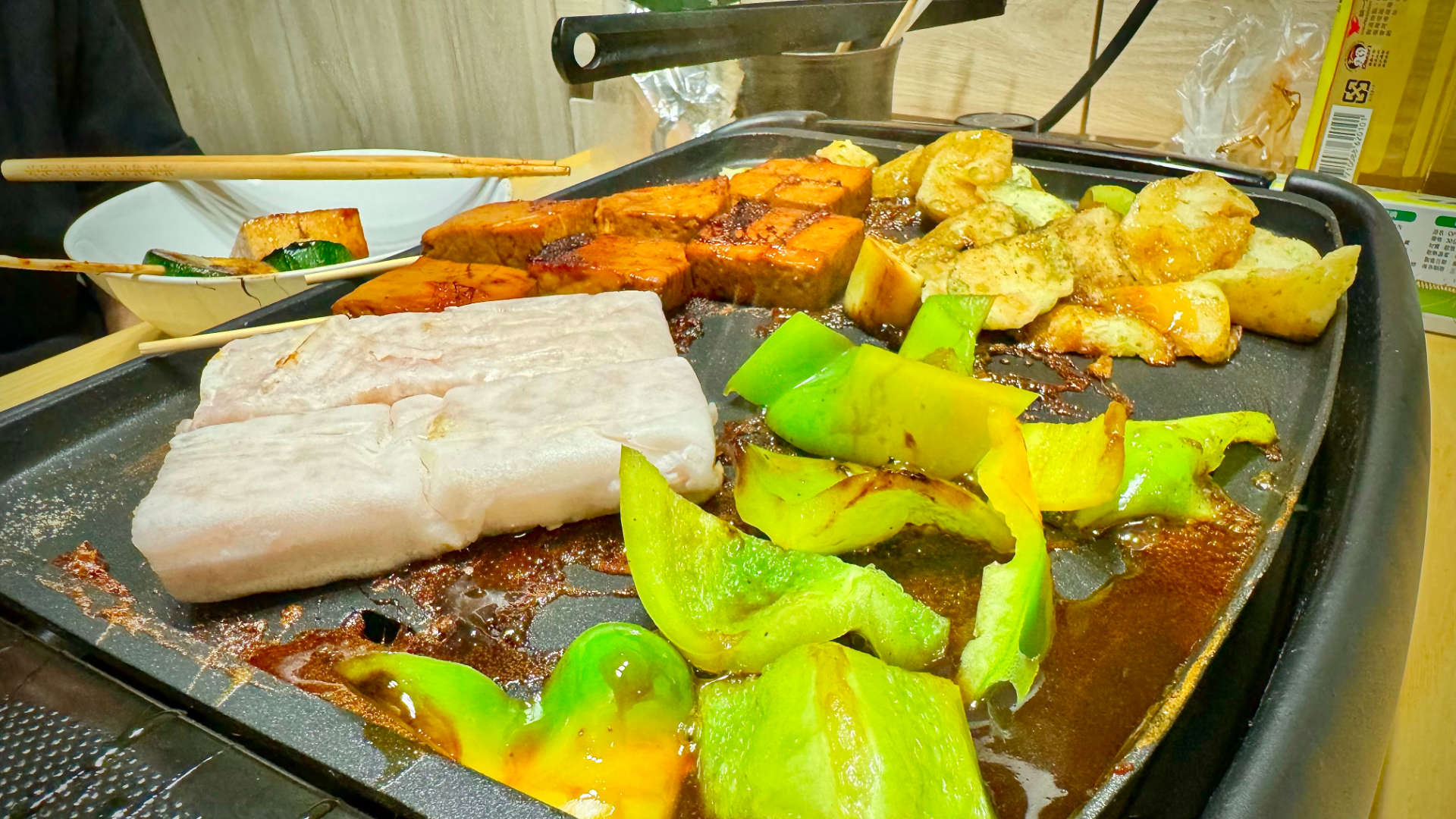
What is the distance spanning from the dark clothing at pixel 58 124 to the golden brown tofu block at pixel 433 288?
196 centimetres

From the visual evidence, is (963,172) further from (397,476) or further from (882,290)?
(397,476)

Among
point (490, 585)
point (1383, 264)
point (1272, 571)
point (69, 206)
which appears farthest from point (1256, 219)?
point (69, 206)

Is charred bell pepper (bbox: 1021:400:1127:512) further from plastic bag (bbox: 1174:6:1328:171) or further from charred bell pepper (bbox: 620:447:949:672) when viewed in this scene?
plastic bag (bbox: 1174:6:1328:171)

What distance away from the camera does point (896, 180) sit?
7.84 ft

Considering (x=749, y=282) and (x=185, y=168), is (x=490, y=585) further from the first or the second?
(x=185, y=168)

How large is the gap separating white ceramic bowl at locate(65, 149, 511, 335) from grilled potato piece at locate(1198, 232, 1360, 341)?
200cm

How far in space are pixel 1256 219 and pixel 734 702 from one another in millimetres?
1925

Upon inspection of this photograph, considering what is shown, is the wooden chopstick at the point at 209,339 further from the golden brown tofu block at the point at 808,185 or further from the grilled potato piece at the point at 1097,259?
the grilled potato piece at the point at 1097,259

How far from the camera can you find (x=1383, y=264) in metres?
1.73

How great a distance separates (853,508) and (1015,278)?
932mm

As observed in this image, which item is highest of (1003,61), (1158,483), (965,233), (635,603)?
(1003,61)

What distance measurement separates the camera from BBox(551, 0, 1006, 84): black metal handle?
2113 mm

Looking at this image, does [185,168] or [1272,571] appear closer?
[1272,571]

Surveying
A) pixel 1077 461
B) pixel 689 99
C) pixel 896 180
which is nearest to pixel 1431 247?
pixel 896 180
